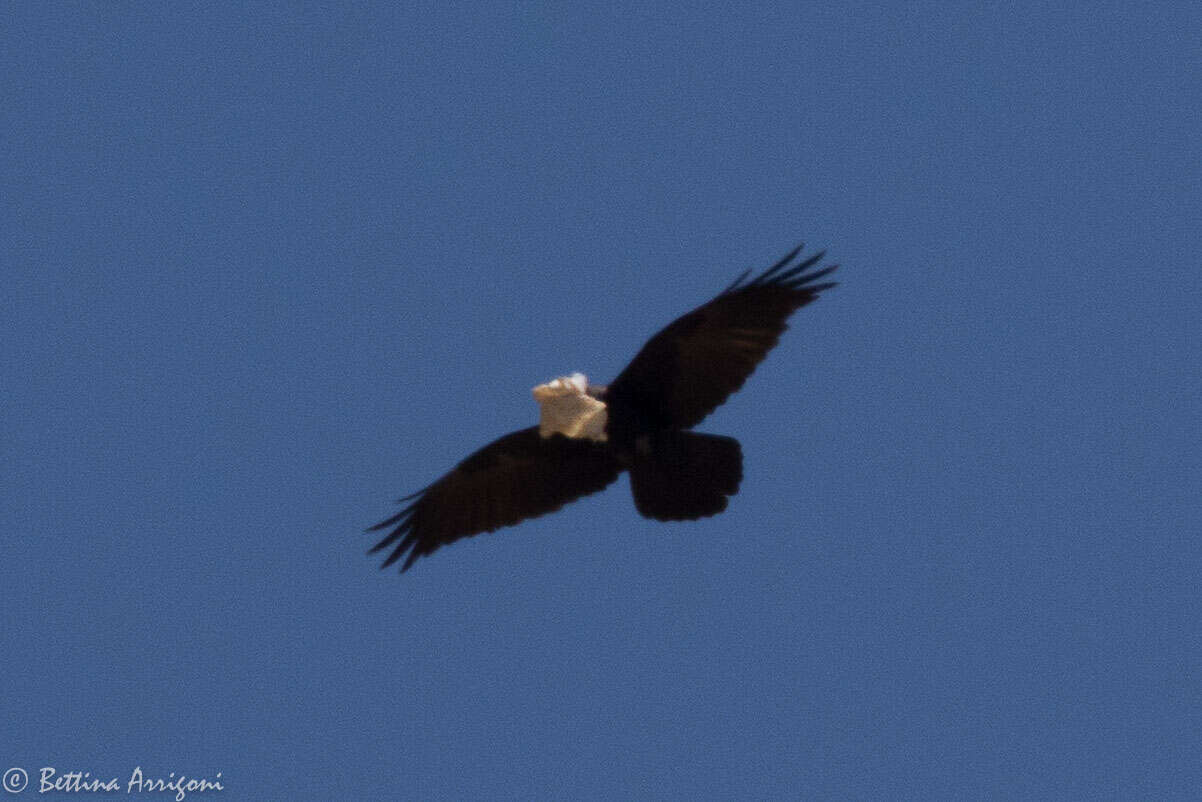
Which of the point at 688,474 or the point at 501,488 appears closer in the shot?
the point at 688,474

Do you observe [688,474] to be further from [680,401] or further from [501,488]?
[501,488]

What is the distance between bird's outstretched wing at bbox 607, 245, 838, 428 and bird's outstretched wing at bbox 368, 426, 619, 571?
1.78 ft

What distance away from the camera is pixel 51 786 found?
39.8 ft

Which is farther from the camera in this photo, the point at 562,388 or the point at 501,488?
the point at 501,488

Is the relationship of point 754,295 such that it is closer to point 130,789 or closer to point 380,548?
point 380,548

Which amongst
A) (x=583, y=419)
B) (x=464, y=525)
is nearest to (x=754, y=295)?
(x=583, y=419)

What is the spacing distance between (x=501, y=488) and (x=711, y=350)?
1.93 metres

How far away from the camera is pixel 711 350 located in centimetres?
1262

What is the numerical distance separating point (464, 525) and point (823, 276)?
10.5 ft

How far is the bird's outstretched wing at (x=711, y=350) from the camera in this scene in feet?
40.9

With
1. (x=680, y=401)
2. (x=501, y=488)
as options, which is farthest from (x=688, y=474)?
(x=501, y=488)

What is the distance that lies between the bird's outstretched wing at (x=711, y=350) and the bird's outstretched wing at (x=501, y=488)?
0.54 m

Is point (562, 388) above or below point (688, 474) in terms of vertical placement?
above

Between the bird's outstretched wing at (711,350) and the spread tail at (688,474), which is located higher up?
the bird's outstretched wing at (711,350)
